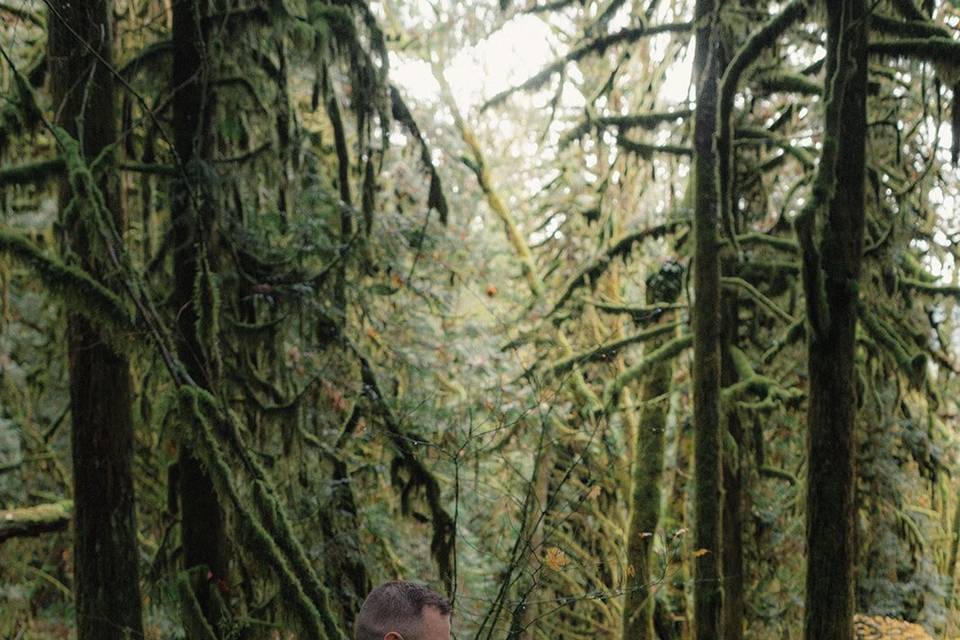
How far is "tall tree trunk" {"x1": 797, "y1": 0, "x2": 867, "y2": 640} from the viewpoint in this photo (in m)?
5.77

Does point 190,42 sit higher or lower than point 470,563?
higher

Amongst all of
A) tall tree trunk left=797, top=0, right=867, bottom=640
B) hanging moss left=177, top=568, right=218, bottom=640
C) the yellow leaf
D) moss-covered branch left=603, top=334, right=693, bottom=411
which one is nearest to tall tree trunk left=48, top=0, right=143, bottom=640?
hanging moss left=177, top=568, right=218, bottom=640

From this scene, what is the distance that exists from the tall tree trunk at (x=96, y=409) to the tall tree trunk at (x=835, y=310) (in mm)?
3989

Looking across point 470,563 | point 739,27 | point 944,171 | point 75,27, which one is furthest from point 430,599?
point 470,563

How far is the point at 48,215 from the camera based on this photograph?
8.46 m

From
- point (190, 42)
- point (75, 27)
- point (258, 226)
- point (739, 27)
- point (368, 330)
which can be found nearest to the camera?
point (75, 27)

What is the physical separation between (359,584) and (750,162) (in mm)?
5532

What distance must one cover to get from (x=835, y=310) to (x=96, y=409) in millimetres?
4353

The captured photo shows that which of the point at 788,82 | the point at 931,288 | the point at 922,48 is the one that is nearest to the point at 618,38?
the point at 788,82

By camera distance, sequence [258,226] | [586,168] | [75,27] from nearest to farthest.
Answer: [75,27], [258,226], [586,168]

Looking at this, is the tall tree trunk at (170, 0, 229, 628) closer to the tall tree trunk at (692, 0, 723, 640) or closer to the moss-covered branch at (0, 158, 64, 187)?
the moss-covered branch at (0, 158, 64, 187)

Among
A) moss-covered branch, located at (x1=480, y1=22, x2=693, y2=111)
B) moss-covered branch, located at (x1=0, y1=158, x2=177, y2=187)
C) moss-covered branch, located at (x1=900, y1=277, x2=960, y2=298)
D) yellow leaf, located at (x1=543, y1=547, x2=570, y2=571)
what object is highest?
moss-covered branch, located at (x1=480, y1=22, x2=693, y2=111)

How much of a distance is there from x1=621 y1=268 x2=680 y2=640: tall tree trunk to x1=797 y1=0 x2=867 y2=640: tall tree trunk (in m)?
3.37

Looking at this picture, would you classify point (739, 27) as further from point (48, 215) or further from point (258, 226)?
point (48, 215)
